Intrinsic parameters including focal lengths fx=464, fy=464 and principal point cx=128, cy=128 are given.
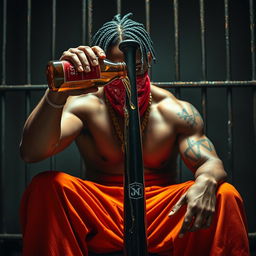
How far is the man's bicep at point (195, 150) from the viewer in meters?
1.47

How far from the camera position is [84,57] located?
98cm

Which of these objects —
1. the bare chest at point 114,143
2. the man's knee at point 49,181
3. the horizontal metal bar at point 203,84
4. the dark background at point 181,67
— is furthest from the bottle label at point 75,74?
the dark background at point 181,67

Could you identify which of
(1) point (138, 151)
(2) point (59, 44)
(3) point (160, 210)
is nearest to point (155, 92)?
(3) point (160, 210)

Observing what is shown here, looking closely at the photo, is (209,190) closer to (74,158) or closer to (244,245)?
(244,245)

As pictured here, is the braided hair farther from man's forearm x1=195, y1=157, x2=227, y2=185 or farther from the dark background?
the dark background

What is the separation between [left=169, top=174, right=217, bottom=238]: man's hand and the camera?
1.15 m

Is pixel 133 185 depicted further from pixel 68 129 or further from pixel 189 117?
pixel 189 117

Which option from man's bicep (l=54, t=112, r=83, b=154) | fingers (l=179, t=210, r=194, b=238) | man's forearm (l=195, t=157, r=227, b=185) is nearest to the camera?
fingers (l=179, t=210, r=194, b=238)

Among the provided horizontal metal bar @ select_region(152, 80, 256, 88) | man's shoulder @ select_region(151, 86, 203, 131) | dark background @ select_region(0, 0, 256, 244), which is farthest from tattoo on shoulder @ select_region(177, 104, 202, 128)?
dark background @ select_region(0, 0, 256, 244)

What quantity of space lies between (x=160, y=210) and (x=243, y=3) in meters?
1.48

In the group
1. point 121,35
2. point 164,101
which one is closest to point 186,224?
point 164,101

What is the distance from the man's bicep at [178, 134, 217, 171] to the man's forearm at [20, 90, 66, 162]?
448 mm

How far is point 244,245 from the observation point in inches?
46.5

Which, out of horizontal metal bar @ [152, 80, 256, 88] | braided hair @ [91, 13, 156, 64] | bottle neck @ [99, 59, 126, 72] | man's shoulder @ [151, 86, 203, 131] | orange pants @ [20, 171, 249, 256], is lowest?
orange pants @ [20, 171, 249, 256]
